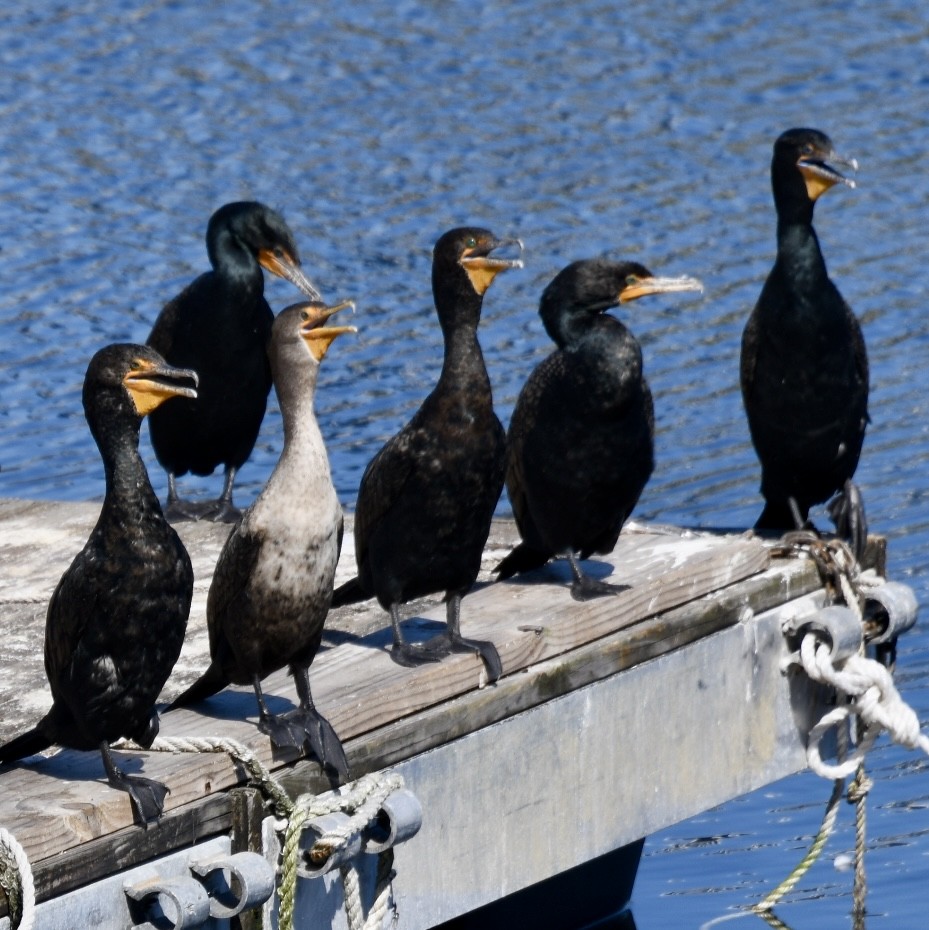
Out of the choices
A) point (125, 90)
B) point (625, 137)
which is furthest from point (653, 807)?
point (125, 90)

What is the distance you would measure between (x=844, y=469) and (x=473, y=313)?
5.28 feet

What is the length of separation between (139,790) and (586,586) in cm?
148

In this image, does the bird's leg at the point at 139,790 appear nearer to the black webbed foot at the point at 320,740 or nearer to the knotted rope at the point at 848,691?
the black webbed foot at the point at 320,740

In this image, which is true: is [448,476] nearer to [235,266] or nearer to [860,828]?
[860,828]

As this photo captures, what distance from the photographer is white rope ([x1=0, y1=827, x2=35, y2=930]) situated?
322 centimetres

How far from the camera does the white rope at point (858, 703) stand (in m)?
4.90

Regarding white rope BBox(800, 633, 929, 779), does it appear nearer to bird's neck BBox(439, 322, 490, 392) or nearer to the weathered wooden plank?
the weathered wooden plank

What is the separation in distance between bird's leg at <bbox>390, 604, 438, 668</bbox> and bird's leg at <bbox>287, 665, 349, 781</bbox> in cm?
35

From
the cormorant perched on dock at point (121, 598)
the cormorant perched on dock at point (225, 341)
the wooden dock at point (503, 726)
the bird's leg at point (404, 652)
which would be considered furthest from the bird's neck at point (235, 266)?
the cormorant perched on dock at point (121, 598)

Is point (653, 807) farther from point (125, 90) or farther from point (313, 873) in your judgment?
point (125, 90)

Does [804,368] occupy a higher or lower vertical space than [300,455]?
lower

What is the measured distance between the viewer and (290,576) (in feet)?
12.5

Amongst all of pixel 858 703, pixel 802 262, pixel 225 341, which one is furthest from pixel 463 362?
pixel 225 341

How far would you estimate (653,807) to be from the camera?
4.71m
